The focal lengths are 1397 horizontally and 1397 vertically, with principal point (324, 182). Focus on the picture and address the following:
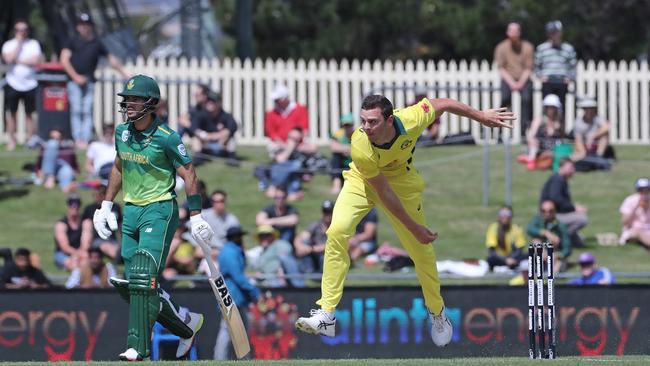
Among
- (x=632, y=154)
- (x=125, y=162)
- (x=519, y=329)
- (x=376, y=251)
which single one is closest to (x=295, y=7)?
(x=632, y=154)

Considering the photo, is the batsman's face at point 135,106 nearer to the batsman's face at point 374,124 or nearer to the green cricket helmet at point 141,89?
the green cricket helmet at point 141,89

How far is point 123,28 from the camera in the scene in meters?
29.6

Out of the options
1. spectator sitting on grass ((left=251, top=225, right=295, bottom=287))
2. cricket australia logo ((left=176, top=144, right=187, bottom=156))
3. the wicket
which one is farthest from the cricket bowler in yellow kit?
spectator sitting on grass ((left=251, top=225, right=295, bottom=287))

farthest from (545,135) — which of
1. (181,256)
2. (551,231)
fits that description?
(181,256)

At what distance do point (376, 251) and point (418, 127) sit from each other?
302 inches

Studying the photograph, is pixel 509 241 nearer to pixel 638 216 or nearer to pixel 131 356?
pixel 638 216

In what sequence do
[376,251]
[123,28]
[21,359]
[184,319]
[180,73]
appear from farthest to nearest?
[123,28], [180,73], [376,251], [21,359], [184,319]

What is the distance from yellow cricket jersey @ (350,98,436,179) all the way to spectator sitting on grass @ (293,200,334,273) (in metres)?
6.43

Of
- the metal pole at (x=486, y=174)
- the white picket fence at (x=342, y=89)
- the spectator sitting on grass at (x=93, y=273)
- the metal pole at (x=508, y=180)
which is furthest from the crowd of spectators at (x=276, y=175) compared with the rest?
the white picket fence at (x=342, y=89)

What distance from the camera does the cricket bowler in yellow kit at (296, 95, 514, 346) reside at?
10.3m

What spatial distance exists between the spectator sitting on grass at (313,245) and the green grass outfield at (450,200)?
720mm

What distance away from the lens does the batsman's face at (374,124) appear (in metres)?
10.2

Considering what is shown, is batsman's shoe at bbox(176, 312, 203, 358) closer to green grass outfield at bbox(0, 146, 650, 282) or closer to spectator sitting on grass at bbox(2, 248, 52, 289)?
spectator sitting on grass at bbox(2, 248, 52, 289)

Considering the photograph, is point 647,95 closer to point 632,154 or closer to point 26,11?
point 632,154
